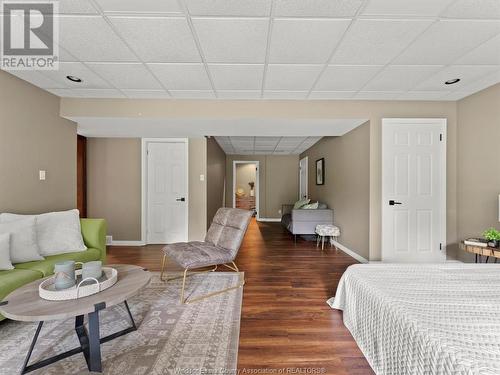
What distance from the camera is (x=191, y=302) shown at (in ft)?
7.49

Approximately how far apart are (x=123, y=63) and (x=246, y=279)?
275 cm

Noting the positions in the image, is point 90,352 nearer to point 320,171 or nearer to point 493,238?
point 493,238

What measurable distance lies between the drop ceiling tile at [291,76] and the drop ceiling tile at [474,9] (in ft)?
3.44

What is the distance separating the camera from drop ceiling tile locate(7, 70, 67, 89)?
257cm

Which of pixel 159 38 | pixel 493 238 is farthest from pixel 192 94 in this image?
pixel 493 238

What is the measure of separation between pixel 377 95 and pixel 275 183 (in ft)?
18.0

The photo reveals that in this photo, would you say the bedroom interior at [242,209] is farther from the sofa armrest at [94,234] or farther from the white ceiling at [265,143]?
the white ceiling at [265,143]

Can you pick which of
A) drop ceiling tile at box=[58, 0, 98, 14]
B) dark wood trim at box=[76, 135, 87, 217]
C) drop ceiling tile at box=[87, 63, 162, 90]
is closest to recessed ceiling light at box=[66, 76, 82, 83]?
drop ceiling tile at box=[87, 63, 162, 90]

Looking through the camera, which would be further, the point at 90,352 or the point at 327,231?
the point at 327,231

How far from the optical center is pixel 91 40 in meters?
2.02

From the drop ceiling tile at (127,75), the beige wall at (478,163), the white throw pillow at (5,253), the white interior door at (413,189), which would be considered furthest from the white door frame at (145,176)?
the beige wall at (478,163)

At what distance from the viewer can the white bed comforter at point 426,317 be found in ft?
3.04

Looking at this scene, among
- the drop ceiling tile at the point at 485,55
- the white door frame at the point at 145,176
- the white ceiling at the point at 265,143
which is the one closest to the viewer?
the drop ceiling tile at the point at 485,55

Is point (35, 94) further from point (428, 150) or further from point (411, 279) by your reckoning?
point (428, 150)
